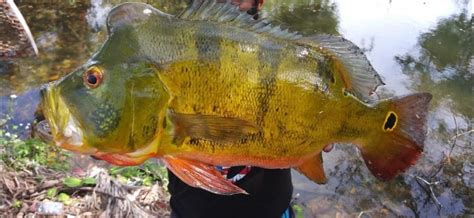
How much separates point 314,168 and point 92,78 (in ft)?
2.51

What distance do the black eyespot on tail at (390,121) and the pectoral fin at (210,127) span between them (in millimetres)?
461

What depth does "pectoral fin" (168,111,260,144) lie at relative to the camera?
137 centimetres

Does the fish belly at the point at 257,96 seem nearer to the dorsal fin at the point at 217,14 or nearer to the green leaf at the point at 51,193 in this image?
the dorsal fin at the point at 217,14

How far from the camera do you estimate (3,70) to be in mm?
6965

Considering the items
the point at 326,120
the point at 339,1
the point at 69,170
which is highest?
the point at 326,120

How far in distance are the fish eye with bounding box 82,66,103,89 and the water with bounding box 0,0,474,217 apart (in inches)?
116

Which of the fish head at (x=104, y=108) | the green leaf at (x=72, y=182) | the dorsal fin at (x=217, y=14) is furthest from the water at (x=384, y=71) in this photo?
the fish head at (x=104, y=108)

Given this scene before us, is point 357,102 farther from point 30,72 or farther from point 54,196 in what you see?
point 30,72

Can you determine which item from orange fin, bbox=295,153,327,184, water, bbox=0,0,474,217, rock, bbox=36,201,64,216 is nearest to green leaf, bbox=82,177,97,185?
rock, bbox=36,201,64,216

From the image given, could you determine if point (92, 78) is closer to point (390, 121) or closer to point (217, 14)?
point (217, 14)

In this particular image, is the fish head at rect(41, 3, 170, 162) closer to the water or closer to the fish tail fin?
the fish tail fin

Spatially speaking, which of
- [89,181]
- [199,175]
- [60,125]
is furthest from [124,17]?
[89,181]

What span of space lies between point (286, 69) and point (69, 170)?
3.57 meters

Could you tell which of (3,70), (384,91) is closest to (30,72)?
(3,70)
